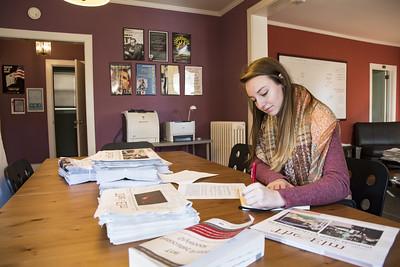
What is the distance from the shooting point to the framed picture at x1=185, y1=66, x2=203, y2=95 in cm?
406

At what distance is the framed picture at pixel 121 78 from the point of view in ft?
12.1

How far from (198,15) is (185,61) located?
2.25 feet

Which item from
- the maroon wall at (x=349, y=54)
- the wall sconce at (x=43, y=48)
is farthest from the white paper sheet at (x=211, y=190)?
the wall sconce at (x=43, y=48)

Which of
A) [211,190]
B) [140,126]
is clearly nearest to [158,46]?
[140,126]

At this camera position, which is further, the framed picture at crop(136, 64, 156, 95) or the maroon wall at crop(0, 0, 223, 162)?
the framed picture at crop(136, 64, 156, 95)

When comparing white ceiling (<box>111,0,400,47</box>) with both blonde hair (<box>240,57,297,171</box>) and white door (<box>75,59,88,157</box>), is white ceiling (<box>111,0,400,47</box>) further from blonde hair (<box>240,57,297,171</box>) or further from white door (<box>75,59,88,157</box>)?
blonde hair (<box>240,57,297,171</box>)

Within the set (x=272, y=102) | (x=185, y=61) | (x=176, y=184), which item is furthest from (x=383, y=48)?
(x=176, y=184)

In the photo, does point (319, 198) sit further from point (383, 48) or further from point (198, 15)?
point (383, 48)

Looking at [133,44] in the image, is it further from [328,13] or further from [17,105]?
[328,13]

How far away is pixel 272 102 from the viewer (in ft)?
4.16

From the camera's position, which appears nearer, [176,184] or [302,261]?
[302,261]

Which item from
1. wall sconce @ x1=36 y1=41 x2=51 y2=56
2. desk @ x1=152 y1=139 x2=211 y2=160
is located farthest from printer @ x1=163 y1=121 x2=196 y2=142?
wall sconce @ x1=36 y1=41 x2=51 y2=56

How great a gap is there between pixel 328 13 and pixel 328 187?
13.2 feet

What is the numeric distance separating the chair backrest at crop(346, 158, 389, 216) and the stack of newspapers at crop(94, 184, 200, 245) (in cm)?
73
